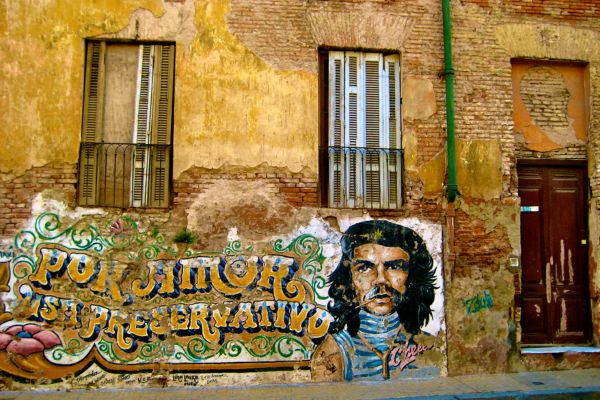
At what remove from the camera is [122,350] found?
6.01 m

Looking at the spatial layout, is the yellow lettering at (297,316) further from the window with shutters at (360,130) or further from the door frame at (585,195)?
the door frame at (585,195)

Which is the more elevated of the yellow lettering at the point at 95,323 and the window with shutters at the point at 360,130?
the window with shutters at the point at 360,130

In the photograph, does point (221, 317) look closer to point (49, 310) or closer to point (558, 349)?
point (49, 310)

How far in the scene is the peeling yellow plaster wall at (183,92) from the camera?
244 inches

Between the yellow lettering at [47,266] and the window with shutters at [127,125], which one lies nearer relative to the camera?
the yellow lettering at [47,266]

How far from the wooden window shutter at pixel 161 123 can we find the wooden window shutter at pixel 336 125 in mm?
2039

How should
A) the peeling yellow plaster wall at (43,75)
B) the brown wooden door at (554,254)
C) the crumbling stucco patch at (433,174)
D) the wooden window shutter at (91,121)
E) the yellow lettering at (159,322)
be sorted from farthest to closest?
the brown wooden door at (554,254) < the crumbling stucco patch at (433,174) < the wooden window shutter at (91,121) < the peeling yellow plaster wall at (43,75) < the yellow lettering at (159,322)

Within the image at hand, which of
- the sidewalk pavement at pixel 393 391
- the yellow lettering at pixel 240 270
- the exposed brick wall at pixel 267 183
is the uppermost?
the exposed brick wall at pixel 267 183

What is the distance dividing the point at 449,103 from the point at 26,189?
17.4 feet

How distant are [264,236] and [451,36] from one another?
362 cm

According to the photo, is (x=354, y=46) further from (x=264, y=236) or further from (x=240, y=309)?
(x=240, y=309)

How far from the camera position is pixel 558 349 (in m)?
6.73

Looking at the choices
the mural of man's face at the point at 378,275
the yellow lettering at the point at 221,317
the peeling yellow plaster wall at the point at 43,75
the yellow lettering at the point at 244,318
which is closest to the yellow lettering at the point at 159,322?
the yellow lettering at the point at 221,317

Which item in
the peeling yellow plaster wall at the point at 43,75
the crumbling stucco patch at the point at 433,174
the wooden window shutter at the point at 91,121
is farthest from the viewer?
the crumbling stucco patch at the point at 433,174
